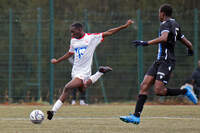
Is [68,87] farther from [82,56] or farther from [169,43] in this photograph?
[169,43]

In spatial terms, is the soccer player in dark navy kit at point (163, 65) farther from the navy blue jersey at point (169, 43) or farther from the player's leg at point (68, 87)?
the player's leg at point (68, 87)

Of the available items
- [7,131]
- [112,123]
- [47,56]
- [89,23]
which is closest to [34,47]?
[47,56]

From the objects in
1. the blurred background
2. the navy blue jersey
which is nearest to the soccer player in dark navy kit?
the navy blue jersey

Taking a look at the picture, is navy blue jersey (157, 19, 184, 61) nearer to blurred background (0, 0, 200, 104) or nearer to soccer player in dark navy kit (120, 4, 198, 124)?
soccer player in dark navy kit (120, 4, 198, 124)

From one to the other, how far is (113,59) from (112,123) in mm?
10014

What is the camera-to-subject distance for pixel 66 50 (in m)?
20.5

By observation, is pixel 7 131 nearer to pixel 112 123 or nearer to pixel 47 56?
pixel 112 123

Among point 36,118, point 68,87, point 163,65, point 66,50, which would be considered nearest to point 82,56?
point 68,87

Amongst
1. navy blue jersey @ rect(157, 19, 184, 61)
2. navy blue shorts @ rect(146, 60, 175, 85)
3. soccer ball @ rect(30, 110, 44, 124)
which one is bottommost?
soccer ball @ rect(30, 110, 44, 124)

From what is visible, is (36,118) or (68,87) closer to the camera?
(36,118)

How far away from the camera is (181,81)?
68.1 ft

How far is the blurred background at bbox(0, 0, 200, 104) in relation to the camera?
20.4m

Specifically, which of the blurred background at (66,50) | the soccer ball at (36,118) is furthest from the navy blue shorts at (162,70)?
the blurred background at (66,50)

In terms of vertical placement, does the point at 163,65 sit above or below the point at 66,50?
above
